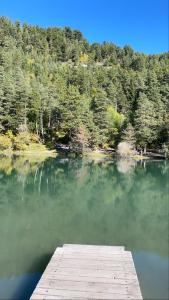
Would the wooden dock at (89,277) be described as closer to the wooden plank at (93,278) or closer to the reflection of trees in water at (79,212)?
the wooden plank at (93,278)

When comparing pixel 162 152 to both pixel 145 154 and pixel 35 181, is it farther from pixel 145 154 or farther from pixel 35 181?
pixel 35 181

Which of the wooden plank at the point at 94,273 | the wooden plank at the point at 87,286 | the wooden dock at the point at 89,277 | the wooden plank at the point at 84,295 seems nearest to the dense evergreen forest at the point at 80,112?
the wooden dock at the point at 89,277

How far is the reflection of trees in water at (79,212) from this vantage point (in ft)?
37.9

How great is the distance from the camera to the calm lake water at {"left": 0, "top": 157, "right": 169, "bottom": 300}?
8891 mm

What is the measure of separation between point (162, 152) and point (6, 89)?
26186mm

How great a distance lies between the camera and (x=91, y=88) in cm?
7625

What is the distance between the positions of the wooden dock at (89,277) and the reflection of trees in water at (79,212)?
66.5 inches

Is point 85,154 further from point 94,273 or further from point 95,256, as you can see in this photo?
point 94,273

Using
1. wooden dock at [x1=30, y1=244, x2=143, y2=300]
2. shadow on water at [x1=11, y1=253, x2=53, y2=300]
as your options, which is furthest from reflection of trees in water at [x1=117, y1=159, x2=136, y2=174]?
wooden dock at [x1=30, y1=244, x2=143, y2=300]

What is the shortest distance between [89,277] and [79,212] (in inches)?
344

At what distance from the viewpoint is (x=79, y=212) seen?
16.2m

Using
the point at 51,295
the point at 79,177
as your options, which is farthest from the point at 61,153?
the point at 51,295

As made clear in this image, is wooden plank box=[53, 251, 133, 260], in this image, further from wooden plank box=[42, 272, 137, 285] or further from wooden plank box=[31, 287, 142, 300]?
wooden plank box=[31, 287, 142, 300]

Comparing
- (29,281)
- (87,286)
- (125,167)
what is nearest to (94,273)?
(87,286)
